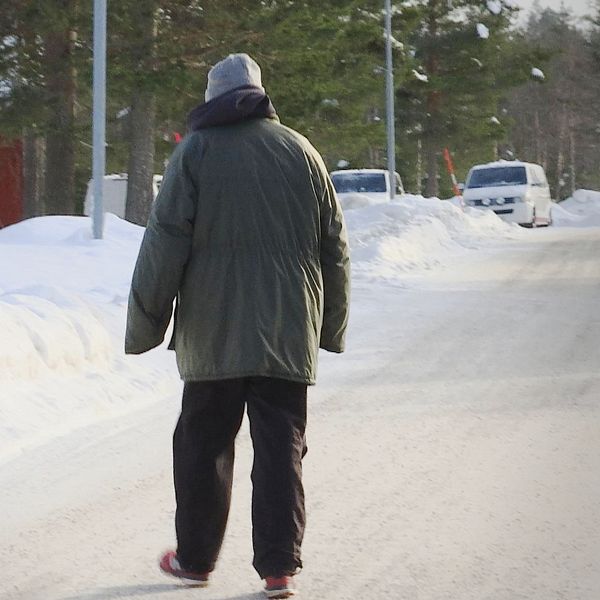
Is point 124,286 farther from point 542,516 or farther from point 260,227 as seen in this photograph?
point 260,227

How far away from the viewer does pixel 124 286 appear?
12.9m

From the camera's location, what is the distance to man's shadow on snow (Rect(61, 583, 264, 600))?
463 cm

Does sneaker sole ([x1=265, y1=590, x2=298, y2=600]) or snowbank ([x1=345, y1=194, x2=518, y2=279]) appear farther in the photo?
snowbank ([x1=345, y1=194, x2=518, y2=279])

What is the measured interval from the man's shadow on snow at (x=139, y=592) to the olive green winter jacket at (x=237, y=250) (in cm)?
74

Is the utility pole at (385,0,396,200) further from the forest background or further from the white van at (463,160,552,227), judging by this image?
the white van at (463,160,552,227)

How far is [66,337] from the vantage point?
895 centimetres

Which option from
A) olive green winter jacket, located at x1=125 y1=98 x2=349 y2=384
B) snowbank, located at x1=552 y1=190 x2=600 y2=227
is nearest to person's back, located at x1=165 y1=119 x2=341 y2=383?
olive green winter jacket, located at x1=125 y1=98 x2=349 y2=384

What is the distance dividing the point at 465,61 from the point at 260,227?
4839 centimetres

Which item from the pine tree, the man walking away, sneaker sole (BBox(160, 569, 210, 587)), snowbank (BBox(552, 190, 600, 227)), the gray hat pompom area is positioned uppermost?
the pine tree

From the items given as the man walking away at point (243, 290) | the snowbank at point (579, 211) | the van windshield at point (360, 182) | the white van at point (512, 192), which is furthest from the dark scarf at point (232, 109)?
the snowbank at point (579, 211)

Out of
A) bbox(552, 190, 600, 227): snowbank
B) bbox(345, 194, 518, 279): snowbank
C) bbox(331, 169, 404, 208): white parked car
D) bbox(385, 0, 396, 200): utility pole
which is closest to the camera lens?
bbox(345, 194, 518, 279): snowbank

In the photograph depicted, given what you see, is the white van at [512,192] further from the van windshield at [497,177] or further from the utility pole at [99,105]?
the utility pole at [99,105]

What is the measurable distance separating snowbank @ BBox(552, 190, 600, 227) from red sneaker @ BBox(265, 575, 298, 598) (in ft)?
141

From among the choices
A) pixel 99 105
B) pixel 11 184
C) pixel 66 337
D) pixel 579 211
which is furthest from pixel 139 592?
pixel 579 211
